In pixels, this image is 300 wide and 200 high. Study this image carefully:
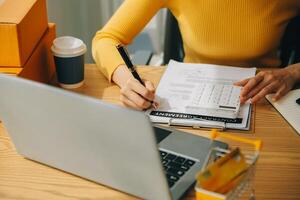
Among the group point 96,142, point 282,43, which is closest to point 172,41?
point 282,43

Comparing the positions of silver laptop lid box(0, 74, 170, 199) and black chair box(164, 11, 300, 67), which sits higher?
silver laptop lid box(0, 74, 170, 199)

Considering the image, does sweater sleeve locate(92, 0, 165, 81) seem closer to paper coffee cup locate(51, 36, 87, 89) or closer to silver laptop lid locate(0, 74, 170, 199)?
paper coffee cup locate(51, 36, 87, 89)

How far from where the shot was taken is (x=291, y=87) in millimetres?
1334

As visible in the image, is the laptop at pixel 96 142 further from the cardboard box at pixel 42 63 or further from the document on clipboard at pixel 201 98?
the cardboard box at pixel 42 63

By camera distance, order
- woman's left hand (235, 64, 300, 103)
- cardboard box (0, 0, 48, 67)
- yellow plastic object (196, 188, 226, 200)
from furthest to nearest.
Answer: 1. woman's left hand (235, 64, 300, 103)
2. cardboard box (0, 0, 48, 67)
3. yellow plastic object (196, 188, 226, 200)

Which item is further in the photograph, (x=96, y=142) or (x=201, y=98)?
(x=201, y=98)

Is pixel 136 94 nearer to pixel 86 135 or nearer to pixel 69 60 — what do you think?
pixel 69 60

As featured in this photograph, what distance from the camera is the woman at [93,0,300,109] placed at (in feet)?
5.04

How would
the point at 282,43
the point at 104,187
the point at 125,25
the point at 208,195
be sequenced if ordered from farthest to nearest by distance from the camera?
the point at 282,43
the point at 125,25
the point at 104,187
the point at 208,195

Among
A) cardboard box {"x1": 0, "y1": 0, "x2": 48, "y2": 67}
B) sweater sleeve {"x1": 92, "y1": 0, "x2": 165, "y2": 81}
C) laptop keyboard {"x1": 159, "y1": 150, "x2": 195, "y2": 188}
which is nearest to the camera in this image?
laptop keyboard {"x1": 159, "y1": 150, "x2": 195, "y2": 188}

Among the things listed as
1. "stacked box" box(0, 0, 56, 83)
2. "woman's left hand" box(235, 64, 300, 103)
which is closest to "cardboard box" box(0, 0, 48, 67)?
"stacked box" box(0, 0, 56, 83)

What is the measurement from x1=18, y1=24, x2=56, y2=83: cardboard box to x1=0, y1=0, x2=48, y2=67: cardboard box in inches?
0.8

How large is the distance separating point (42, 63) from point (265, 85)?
2.01 ft

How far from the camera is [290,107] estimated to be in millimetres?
1247
